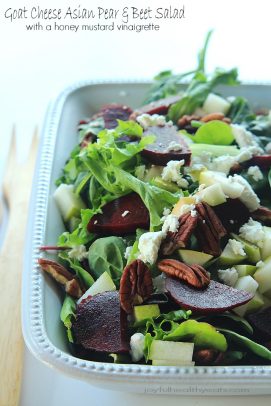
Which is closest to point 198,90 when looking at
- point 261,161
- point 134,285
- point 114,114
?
point 114,114

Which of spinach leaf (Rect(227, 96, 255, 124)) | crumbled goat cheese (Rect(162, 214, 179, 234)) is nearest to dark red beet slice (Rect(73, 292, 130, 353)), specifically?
crumbled goat cheese (Rect(162, 214, 179, 234))

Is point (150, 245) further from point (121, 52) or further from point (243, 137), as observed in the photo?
point (121, 52)

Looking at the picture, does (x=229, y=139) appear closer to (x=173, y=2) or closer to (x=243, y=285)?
(x=243, y=285)

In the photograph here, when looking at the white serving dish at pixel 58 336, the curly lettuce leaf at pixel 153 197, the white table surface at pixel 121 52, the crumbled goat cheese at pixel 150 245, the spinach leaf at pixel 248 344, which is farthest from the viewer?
the white table surface at pixel 121 52

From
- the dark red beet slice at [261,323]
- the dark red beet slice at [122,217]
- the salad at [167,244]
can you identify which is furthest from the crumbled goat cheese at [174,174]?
the dark red beet slice at [261,323]

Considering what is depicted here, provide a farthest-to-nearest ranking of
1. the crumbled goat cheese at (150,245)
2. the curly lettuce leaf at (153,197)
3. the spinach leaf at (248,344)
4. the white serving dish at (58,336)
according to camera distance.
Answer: the curly lettuce leaf at (153,197) → the crumbled goat cheese at (150,245) → the spinach leaf at (248,344) → the white serving dish at (58,336)

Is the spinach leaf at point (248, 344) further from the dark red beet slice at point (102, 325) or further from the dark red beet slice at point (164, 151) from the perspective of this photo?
the dark red beet slice at point (164, 151)

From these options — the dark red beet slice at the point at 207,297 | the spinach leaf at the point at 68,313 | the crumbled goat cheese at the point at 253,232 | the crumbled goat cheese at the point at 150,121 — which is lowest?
the spinach leaf at the point at 68,313
